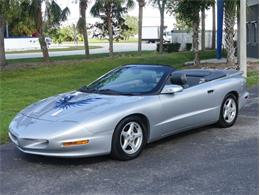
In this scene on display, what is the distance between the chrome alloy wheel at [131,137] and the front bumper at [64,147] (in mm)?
265

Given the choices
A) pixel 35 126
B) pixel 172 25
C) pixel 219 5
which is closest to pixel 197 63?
pixel 219 5

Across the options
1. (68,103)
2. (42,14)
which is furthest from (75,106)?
(42,14)

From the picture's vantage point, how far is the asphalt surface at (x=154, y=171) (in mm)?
5078

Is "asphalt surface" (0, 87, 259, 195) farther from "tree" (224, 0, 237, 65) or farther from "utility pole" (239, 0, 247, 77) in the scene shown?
"tree" (224, 0, 237, 65)

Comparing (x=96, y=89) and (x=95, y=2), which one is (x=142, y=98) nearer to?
(x=96, y=89)

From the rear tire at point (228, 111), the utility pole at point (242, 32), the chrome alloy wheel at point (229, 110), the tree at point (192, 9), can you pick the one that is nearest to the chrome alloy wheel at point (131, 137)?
the rear tire at point (228, 111)

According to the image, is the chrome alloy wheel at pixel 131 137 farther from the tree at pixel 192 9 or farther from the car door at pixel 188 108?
the tree at pixel 192 9

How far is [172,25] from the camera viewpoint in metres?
72.8

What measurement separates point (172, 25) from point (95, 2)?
43777 mm

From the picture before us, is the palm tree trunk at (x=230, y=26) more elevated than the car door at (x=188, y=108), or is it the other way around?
the palm tree trunk at (x=230, y=26)

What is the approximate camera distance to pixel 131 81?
23.5 feet

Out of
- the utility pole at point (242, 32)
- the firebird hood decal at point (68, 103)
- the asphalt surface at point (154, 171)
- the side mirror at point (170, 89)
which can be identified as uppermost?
the utility pole at point (242, 32)

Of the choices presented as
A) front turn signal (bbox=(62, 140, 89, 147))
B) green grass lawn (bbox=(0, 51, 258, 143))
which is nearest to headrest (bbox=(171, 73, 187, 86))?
front turn signal (bbox=(62, 140, 89, 147))

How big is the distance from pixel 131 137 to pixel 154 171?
2.38 ft
